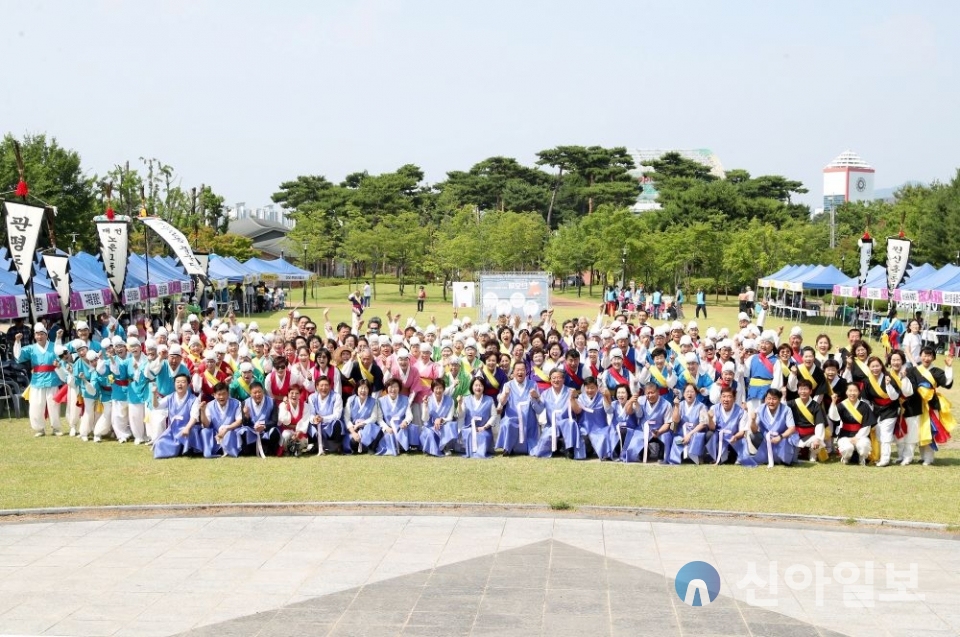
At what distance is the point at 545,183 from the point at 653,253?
27.1m

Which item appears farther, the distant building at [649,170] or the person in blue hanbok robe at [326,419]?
the distant building at [649,170]

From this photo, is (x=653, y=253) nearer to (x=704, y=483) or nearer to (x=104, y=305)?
(x=104, y=305)

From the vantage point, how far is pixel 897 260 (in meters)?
25.6

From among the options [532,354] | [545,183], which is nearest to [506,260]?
[545,183]

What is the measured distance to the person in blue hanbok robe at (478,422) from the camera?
38.7 ft

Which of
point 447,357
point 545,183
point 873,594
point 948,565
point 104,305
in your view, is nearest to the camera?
point 873,594

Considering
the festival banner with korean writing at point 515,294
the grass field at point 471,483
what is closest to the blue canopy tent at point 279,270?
the festival banner with korean writing at point 515,294

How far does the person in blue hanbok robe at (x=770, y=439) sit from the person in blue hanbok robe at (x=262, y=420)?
5.60 metres

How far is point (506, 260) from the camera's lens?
56156 millimetres

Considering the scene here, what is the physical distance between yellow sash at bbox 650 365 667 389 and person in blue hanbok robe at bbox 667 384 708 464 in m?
0.43

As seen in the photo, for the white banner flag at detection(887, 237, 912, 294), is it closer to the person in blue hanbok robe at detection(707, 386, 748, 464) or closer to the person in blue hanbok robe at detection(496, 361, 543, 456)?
the person in blue hanbok robe at detection(707, 386, 748, 464)

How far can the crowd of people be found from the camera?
444 inches

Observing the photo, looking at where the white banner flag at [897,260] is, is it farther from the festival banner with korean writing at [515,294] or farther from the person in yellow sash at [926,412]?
the person in yellow sash at [926,412]

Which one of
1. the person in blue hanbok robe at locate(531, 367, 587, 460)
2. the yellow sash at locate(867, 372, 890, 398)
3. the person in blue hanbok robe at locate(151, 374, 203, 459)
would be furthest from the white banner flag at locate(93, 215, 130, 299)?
the yellow sash at locate(867, 372, 890, 398)
